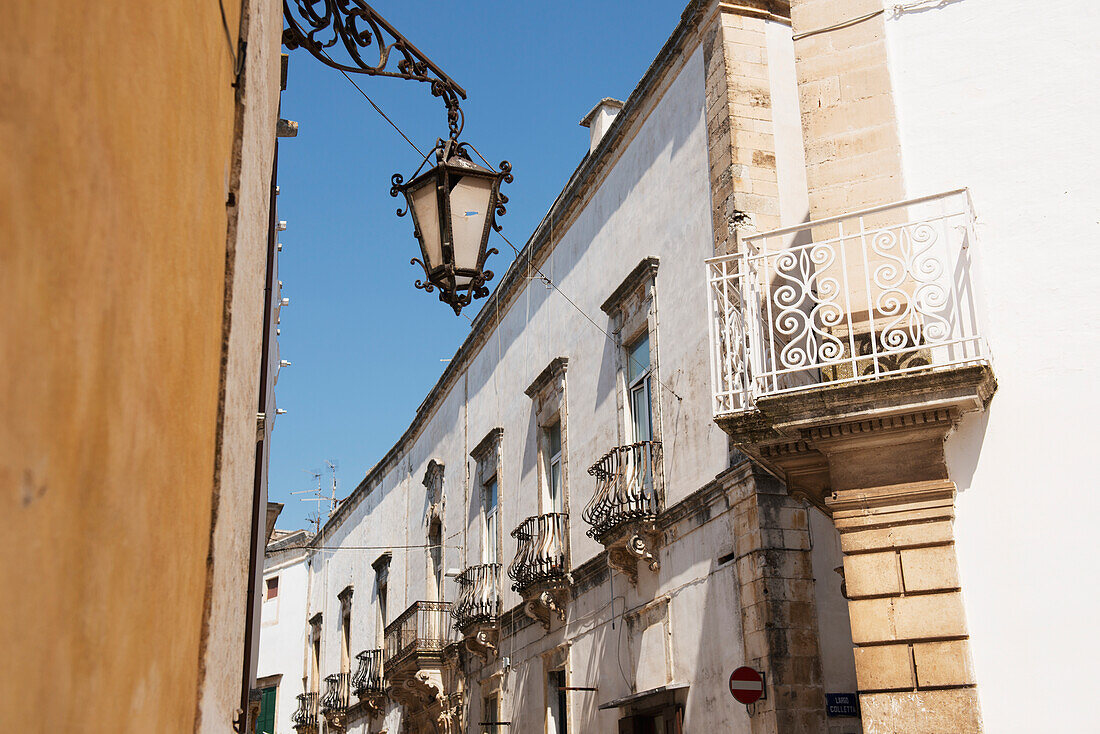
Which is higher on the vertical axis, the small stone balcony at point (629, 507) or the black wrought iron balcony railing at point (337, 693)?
the small stone balcony at point (629, 507)

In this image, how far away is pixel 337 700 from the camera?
27.6m

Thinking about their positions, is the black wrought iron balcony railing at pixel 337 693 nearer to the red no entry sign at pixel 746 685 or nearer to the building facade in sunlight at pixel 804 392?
the building facade in sunlight at pixel 804 392

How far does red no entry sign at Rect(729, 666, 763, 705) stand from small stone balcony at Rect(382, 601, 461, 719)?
10546 mm

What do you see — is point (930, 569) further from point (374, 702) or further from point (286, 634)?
point (286, 634)

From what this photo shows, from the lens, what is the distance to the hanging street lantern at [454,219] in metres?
5.06

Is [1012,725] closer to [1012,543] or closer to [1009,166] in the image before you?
[1012,543]

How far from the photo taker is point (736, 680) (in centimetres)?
898

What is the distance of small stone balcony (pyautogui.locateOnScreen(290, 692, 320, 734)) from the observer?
29766 mm

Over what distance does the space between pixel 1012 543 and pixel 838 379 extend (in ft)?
4.45

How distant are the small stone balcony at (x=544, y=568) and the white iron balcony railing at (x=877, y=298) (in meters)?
7.17

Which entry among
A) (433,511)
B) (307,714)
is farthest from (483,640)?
(307,714)

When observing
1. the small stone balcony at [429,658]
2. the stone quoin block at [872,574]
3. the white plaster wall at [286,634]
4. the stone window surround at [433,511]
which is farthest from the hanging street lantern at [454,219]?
the white plaster wall at [286,634]

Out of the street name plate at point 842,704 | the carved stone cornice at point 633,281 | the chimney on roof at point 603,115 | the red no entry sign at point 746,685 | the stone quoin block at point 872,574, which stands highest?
the chimney on roof at point 603,115

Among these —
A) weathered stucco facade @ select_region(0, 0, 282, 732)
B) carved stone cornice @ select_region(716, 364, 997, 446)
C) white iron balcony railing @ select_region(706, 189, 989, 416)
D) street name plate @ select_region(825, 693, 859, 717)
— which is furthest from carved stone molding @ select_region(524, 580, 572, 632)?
weathered stucco facade @ select_region(0, 0, 282, 732)
